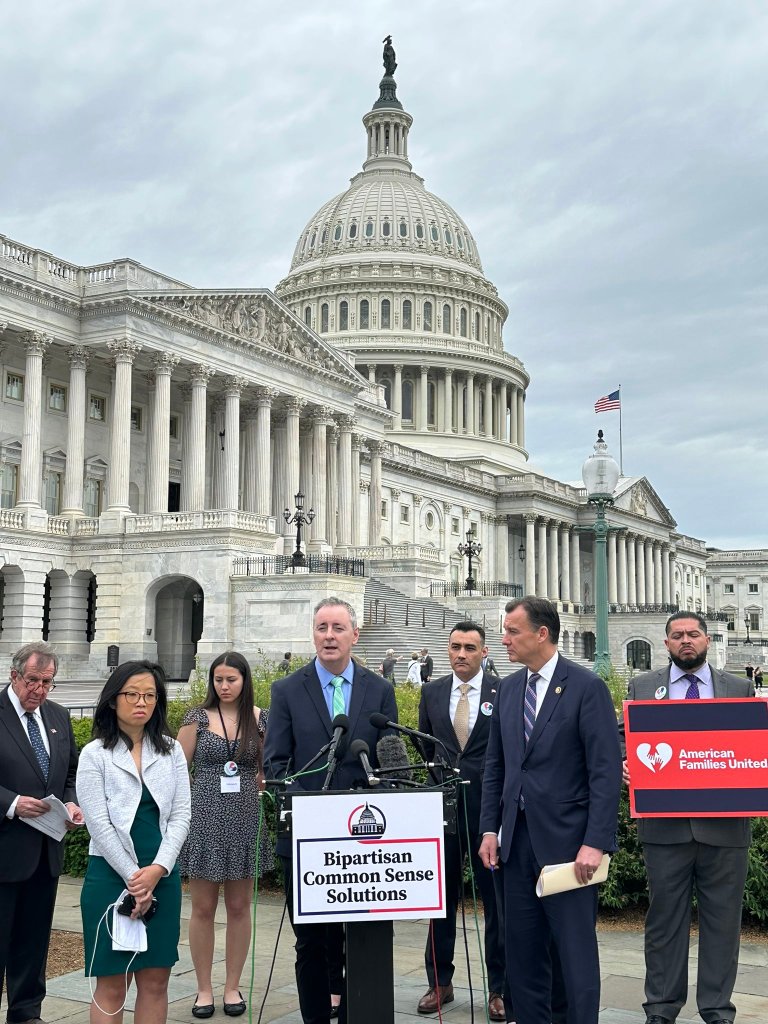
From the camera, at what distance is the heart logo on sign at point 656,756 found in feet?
26.6

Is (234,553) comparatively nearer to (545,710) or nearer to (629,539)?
(545,710)

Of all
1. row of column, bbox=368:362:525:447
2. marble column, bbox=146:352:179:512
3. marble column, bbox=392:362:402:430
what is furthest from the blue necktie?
marble column, bbox=392:362:402:430

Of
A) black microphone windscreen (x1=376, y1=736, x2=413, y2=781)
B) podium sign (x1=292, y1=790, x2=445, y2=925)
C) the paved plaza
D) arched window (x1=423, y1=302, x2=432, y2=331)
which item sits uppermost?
arched window (x1=423, y1=302, x2=432, y2=331)

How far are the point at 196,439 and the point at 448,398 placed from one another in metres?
54.2

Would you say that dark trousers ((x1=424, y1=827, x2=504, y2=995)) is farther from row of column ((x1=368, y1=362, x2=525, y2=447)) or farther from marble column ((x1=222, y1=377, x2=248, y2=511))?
row of column ((x1=368, y1=362, x2=525, y2=447))

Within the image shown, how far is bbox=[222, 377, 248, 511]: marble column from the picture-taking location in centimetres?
5569

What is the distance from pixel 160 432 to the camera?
171ft

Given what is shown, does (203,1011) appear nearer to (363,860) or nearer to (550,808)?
(363,860)

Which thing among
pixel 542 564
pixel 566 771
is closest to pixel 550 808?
pixel 566 771

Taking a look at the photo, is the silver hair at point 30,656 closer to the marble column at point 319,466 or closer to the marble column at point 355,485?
the marble column at point 319,466

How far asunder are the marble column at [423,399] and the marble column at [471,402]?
4.20m

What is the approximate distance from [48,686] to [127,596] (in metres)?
41.0

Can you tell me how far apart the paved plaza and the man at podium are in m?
1.02

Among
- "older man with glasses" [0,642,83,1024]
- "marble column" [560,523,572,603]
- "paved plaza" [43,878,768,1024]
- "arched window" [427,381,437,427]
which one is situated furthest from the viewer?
"arched window" [427,381,437,427]
